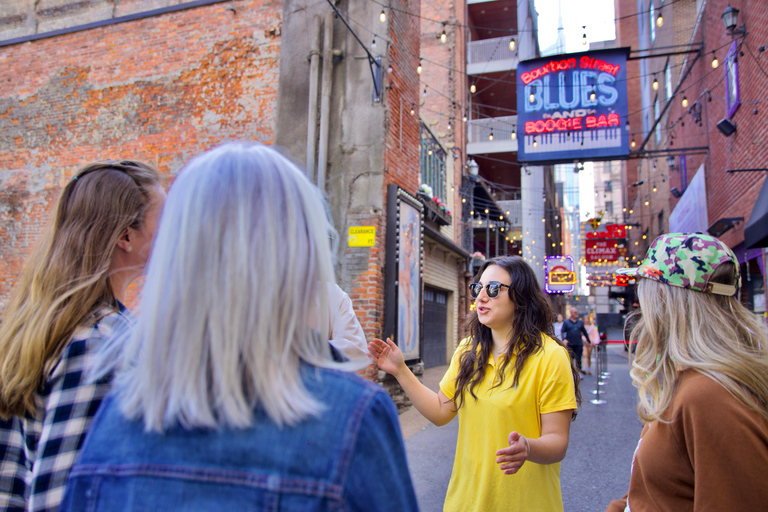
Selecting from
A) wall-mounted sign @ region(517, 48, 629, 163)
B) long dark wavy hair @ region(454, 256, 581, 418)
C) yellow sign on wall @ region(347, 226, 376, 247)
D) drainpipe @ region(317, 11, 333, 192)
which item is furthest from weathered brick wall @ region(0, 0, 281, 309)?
long dark wavy hair @ region(454, 256, 581, 418)

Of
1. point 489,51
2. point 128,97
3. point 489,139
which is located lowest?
point 128,97

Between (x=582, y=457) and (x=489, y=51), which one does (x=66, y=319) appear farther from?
(x=489, y=51)

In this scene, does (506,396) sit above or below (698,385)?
below

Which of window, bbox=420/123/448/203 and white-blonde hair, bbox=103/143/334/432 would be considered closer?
white-blonde hair, bbox=103/143/334/432

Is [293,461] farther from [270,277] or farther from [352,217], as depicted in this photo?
[352,217]

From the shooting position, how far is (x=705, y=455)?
1.30 meters

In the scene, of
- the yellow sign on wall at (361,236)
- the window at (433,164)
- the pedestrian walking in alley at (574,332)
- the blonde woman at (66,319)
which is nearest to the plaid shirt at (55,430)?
the blonde woman at (66,319)

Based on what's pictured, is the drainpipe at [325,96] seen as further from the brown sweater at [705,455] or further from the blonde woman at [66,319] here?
the brown sweater at [705,455]

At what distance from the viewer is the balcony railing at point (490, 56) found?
63.9ft

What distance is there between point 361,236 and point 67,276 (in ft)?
20.5

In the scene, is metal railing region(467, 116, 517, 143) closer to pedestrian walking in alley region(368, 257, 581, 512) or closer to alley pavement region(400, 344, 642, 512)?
alley pavement region(400, 344, 642, 512)

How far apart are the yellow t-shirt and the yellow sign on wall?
17.6 ft

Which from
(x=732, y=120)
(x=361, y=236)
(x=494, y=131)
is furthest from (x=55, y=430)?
(x=494, y=131)

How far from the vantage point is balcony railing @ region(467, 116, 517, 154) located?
20.2 m
